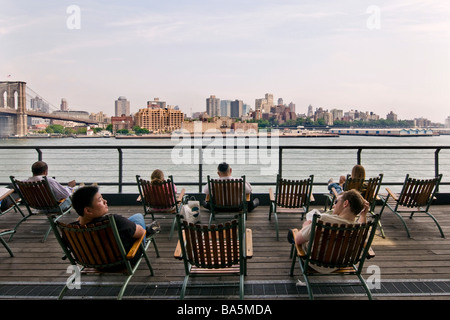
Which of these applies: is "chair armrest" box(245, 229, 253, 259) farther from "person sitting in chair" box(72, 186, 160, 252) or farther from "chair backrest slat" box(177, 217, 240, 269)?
"person sitting in chair" box(72, 186, 160, 252)

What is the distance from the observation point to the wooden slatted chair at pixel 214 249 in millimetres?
2449

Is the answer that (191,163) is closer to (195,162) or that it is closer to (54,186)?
(195,162)

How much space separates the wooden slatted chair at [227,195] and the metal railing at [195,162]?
0.94 metres

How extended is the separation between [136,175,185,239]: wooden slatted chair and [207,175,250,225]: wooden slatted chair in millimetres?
473

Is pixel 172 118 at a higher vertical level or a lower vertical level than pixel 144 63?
lower

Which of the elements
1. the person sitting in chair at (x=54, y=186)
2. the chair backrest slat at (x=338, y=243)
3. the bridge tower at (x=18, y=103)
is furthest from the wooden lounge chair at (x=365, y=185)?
the bridge tower at (x=18, y=103)

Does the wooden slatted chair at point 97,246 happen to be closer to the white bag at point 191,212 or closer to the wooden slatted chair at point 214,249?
the wooden slatted chair at point 214,249

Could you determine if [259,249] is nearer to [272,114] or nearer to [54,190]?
[54,190]

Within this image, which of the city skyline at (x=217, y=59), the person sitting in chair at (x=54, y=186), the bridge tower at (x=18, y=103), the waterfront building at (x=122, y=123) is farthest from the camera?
the city skyline at (x=217, y=59)

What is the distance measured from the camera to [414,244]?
393 centimetres

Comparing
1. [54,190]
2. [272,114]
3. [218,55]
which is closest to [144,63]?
[218,55]

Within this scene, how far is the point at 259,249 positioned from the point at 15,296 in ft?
7.76

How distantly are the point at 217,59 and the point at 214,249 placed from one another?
62.4m

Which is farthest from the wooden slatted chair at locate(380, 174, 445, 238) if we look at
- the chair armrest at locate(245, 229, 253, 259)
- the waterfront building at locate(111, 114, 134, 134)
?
the waterfront building at locate(111, 114, 134, 134)
